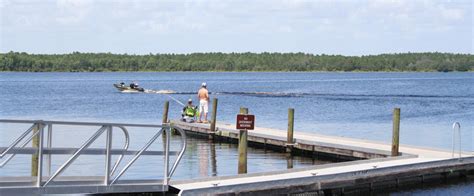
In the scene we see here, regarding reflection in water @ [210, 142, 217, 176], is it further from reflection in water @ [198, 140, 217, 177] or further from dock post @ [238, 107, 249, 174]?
dock post @ [238, 107, 249, 174]

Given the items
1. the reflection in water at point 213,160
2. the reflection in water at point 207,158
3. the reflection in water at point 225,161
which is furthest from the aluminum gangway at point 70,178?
the reflection in water at point 213,160

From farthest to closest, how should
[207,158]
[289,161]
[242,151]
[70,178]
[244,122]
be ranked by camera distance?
[207,158] < [289,161] < [242,151] < [244,122] < [70,178]

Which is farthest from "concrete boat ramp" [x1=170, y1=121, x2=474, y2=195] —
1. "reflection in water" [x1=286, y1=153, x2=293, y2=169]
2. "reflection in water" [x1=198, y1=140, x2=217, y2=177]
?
"reflection in water" [x1=198, y1=140, x2=217, y2=177]

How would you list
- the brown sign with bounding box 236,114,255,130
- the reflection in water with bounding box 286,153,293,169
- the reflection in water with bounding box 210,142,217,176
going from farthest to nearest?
the reflection in water with bounding box 286,153,293,169 < the reflection in water with bounding box 210,142,217,176 < the brown sign with bounding box 236,114,255,130

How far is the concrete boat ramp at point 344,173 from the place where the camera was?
1798 cm

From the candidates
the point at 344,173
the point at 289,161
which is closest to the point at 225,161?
the point at 289,161

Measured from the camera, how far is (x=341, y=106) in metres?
63.8

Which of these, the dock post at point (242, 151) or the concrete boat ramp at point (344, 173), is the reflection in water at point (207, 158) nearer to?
the concrete boat ramp at point (344, 173)

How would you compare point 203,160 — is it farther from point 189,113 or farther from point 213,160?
point 189,113

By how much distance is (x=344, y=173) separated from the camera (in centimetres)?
1966

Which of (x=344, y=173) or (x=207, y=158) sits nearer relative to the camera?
(x=344, y=173)

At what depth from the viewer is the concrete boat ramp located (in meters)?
18.0

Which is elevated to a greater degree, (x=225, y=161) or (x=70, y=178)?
(x=70, y=178)

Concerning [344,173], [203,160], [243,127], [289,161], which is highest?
[243,127]
